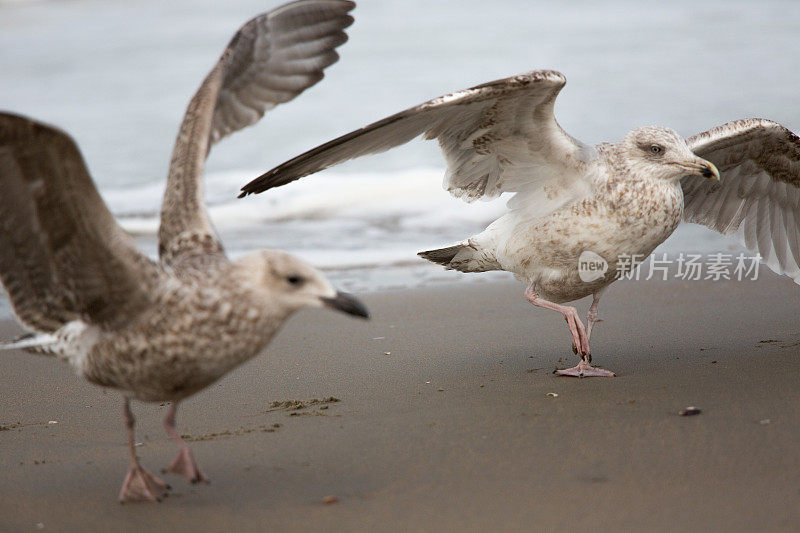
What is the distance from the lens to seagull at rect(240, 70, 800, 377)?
15.3 ft

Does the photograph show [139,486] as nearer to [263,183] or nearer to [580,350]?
[263,183]

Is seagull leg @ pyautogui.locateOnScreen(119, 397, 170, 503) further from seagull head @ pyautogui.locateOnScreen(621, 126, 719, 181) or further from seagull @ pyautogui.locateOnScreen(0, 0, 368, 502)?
seagull head @ pyautogui.locateOnScreen(621, 126, 719, 181)

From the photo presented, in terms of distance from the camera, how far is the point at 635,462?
11.0 feet

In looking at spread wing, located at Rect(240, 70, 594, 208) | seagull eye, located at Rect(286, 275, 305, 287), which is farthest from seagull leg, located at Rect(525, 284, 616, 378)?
seagull eye, located at Rect(286, 275, 305, 287)

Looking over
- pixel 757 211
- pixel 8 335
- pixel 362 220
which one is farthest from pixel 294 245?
pixel 757 211

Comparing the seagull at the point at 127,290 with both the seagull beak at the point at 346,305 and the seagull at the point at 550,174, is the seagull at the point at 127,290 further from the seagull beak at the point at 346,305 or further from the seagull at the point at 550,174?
the seagull at the point at 550,174

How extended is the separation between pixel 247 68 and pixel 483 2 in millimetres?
22344

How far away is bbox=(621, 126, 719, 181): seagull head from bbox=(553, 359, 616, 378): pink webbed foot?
1.06 m

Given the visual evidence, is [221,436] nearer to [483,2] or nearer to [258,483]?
[258,483]

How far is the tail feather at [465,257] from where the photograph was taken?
18.4 ft

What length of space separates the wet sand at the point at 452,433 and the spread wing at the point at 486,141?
98cm

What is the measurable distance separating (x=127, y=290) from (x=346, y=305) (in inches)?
31.1

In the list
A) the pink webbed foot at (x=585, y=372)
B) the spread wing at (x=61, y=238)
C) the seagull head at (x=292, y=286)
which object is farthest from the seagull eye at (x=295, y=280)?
the pink webbed foot at (x=585, y=372)

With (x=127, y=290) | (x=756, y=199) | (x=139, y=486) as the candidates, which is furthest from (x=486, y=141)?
(x=139, y=486)
